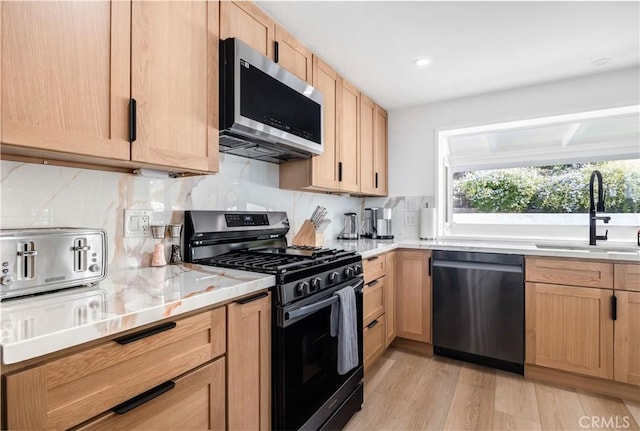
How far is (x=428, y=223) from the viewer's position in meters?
3.01

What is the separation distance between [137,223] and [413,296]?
6.99ft

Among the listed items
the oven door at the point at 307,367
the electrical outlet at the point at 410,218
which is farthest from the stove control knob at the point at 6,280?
the electrical outlet at the point at 410,218

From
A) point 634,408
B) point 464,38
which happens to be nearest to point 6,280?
point 464,38

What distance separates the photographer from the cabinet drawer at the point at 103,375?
661 millimetres

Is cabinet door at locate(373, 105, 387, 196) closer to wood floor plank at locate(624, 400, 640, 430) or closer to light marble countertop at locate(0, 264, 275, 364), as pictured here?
light marble countertop at locate(0, 264, 275, 364)

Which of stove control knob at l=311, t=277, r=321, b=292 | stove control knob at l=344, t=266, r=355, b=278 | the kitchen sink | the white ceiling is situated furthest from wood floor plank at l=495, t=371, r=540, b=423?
the white ceiling

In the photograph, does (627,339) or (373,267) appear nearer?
(627,339)

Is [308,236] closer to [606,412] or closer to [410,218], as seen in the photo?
[410,218]

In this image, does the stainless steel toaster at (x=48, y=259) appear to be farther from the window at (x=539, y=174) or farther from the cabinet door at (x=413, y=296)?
the window at (x=539, y=174)

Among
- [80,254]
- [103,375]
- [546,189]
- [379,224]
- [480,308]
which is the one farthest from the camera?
[379,224]

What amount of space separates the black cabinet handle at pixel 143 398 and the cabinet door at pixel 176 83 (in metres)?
0.76

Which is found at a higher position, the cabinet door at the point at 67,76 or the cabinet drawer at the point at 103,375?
the cabinet door at the point at 67,76

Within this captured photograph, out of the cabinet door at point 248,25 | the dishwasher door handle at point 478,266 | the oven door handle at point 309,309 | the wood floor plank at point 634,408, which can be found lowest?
the wood floor plank at point 634,408

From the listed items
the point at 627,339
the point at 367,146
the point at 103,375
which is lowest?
the point at 627,339
